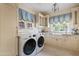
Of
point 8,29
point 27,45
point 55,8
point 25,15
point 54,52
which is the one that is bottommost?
point 54,52

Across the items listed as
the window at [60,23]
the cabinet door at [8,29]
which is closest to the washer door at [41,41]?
the window at [60,23]

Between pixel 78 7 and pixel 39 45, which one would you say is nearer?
pixel 78 7

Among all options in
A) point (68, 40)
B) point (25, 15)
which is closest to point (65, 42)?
point (68, 40)

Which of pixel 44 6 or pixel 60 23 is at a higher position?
pixel 44 6

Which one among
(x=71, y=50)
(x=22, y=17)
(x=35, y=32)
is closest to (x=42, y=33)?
(x=35, y=32)

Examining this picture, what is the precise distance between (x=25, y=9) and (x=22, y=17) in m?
0.13

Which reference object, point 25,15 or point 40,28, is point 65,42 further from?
point 25,15

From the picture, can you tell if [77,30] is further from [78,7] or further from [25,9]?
[25,9]

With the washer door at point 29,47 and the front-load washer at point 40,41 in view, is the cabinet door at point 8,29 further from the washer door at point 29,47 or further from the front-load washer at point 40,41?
the front-load washer at point 40,41

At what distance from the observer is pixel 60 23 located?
154cm

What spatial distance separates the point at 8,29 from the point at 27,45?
0.38 metres

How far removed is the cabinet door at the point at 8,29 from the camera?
4.78ft

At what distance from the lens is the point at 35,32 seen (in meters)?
1.55

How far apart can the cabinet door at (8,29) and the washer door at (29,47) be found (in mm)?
152
